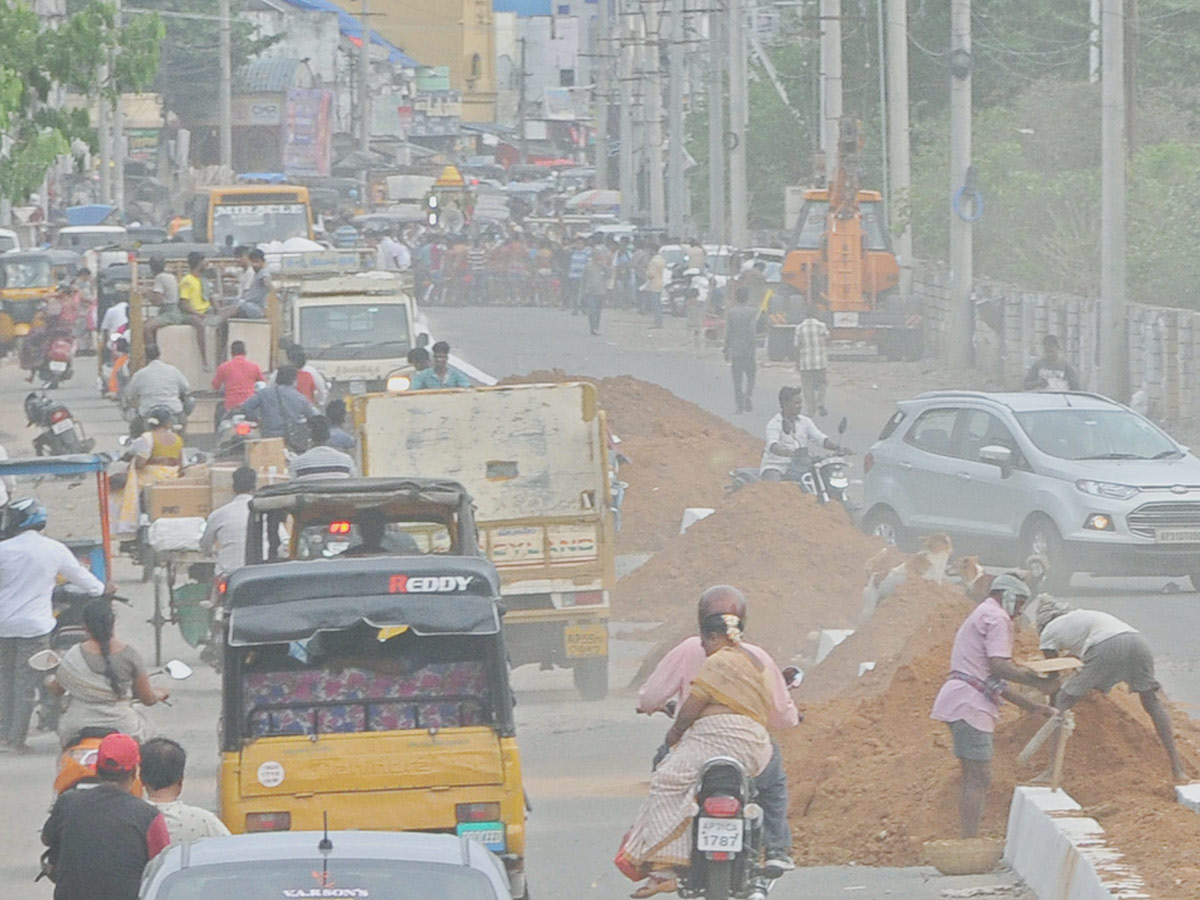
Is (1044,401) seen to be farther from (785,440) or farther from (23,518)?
(23,518)

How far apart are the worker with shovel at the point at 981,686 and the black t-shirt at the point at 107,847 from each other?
14.8 feet

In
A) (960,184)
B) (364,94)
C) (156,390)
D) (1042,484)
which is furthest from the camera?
(364,94)

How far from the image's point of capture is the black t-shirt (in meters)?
7.57

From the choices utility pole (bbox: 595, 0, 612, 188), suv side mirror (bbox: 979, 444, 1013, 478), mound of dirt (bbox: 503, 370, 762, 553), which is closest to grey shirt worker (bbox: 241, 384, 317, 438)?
mound of dirt (bbox: 503, 370, 762, 553)

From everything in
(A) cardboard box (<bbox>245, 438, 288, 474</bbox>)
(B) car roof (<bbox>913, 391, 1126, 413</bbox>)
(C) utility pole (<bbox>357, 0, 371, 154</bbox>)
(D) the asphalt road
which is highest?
(C) utility pole (<bbox>357, 0, 371, 154</bbox>)

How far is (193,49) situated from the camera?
95.4 meters

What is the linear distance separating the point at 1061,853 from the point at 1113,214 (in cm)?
2172

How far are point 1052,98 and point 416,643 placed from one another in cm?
3992

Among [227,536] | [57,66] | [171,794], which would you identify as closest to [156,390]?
[57,66]

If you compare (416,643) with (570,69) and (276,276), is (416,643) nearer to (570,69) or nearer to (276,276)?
(276,276)

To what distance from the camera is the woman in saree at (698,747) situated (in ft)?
29.1

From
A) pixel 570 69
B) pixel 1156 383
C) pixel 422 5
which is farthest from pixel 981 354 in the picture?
pixel 570 69

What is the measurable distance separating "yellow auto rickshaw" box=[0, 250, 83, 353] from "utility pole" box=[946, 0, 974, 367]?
16.7 meters

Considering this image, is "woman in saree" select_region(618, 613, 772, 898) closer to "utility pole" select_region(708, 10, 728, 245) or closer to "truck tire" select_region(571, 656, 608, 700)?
"truck tire" select_region(571, 656, 608, 700)
